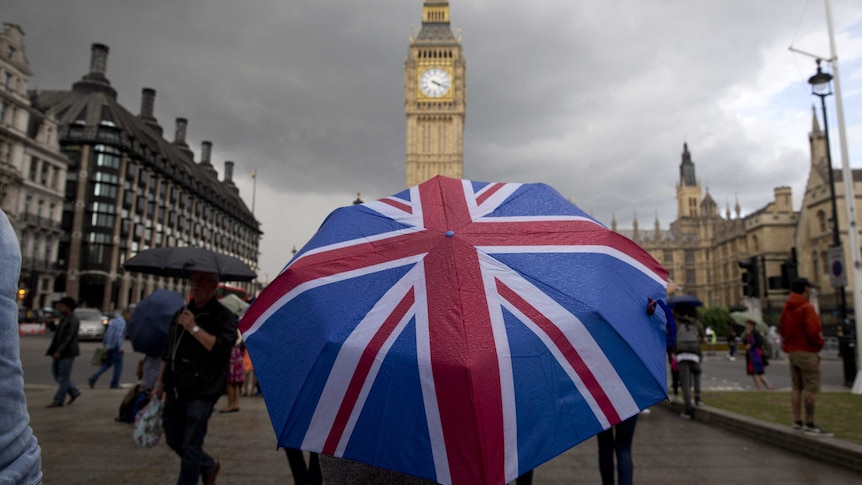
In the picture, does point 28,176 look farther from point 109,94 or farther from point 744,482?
point 744,482

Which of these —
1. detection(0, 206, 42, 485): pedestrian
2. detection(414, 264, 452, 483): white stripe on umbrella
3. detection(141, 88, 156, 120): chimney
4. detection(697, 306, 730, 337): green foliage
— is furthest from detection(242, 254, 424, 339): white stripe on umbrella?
detection(141, 88, 156, 120): chimney

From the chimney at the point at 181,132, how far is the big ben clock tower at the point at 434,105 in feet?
128

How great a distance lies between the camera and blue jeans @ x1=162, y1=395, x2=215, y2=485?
389 centimetres

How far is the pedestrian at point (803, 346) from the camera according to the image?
6250 mm

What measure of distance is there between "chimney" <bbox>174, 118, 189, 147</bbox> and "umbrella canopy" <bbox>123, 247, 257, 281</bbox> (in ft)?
299

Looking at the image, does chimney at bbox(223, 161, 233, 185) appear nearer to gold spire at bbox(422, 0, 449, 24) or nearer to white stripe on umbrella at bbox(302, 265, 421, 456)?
gold spire at bbox(422, 0, 449, 24)

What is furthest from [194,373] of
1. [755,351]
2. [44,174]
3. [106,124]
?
[106,124]

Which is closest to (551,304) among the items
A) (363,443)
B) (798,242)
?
(363,443)

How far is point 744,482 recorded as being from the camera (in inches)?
203

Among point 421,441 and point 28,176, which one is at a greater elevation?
point 28,176

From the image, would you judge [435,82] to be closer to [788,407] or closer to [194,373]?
[788,407]

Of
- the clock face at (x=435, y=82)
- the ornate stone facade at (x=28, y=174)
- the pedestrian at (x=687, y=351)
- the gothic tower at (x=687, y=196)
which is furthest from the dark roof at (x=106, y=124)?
the gothic tower at (x=687, y=196)

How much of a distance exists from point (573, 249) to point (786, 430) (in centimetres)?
642

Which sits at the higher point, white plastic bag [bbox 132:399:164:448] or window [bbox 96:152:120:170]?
window [bbox 96:152:120:170]
